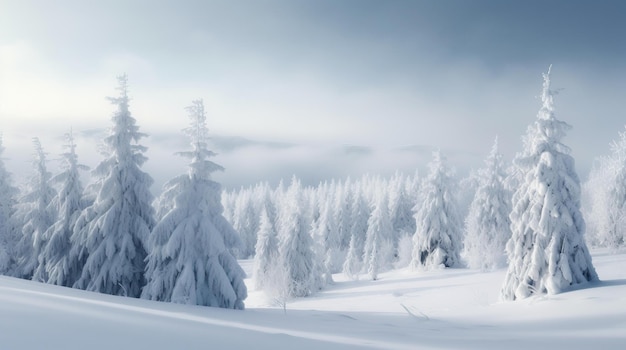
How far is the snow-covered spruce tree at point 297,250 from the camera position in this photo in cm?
4447

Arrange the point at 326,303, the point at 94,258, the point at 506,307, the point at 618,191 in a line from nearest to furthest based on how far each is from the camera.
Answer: the point at 506,307, the point at 94,258, the point at 326,303, the point at 618,191

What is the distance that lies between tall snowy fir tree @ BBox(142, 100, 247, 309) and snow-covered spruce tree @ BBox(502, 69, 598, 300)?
15708 mm

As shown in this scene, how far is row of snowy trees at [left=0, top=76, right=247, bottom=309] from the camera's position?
20688mm

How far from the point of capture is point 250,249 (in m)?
99.2

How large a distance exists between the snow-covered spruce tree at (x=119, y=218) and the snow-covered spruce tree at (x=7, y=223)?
10421mm

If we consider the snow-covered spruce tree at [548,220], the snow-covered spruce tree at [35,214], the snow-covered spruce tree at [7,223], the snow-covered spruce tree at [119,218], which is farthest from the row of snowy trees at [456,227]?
the snow-covered spruce tree at [7,223]

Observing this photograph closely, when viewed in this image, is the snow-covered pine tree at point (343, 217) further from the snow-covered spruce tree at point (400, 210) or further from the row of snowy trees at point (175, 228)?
the row of snowy trees at point (175, 228)

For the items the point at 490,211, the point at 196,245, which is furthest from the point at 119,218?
the point at 490,211

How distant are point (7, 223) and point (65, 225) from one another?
357 inches

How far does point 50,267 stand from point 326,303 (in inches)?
884

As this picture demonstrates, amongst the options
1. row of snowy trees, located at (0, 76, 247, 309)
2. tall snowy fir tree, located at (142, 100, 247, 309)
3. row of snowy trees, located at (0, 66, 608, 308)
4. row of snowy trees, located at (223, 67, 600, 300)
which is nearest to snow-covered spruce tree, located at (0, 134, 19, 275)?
row of snowy trees, located at (0, 66, 608, 308)

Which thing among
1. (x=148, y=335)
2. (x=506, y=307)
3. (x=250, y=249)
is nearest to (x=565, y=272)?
(x=506, y=307)

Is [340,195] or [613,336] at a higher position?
[340,195]

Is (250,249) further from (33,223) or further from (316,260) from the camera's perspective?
(33,223)
